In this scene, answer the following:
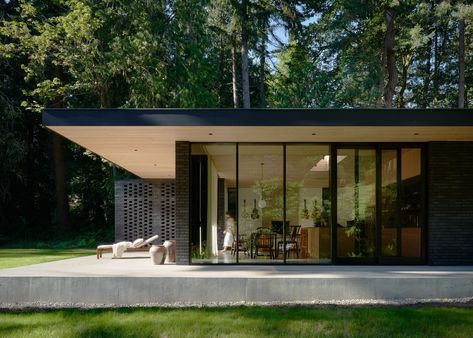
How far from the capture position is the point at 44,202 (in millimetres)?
27453

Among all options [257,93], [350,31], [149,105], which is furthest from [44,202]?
[350,31]

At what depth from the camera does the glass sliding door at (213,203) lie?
11.3m

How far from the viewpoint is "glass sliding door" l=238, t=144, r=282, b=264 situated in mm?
11273

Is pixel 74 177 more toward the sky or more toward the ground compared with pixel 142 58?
more toward the ground

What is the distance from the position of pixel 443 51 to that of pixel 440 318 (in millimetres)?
21648

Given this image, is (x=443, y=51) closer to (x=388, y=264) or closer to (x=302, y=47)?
(x=302, y=47)

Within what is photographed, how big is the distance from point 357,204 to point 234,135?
2999 millimetres

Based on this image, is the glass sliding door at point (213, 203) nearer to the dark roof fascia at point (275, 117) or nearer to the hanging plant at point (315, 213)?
the hanging plant at point (315, 213)

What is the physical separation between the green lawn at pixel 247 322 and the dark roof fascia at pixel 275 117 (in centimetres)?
317

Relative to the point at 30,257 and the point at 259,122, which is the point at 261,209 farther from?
the point at 30,257

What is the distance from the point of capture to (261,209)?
1130 cm

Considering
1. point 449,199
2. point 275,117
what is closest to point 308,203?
point 275,117

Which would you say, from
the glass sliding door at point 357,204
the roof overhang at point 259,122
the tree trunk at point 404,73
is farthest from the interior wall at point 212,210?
the tree trunk at point 404,73

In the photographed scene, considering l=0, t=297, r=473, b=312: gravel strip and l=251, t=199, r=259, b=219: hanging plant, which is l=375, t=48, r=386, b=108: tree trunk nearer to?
l=251, t=199, r=259, b=219: hanging plant
